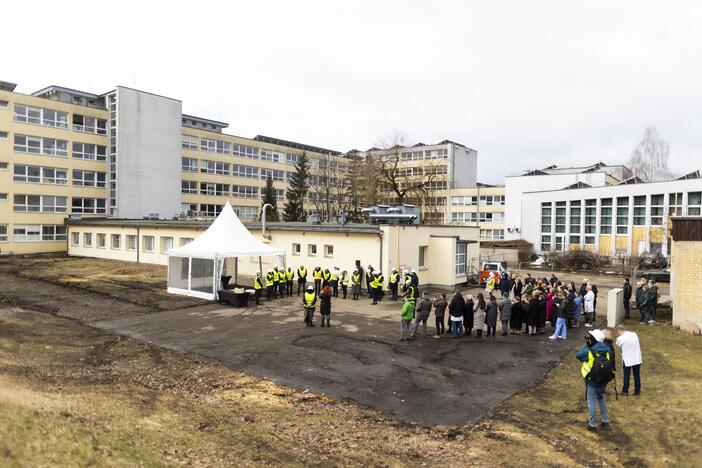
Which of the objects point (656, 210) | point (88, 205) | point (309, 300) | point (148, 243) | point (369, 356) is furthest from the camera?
point (88, 205)

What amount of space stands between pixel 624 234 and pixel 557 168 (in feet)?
79.3

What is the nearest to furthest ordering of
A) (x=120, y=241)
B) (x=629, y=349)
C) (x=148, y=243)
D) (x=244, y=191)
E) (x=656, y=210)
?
(x=629, y=349) < (x=148, y=243) < (x=120, y=241) < (x=656, y=210) < (x=244, y=191)

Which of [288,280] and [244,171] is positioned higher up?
[244,171]

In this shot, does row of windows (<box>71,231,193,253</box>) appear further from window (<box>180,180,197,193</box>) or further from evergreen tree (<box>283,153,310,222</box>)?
evergreen tree (<box>283,153,310,222</box>)

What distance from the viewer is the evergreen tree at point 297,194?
59.6 meters

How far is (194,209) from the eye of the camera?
5656cm

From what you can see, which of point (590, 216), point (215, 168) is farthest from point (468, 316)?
point (215, 168)

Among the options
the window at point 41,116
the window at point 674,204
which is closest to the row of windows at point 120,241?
the window at point 41,116

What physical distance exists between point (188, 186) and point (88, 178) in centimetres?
1170

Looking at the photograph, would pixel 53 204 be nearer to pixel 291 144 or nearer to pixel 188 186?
pixel 188 186

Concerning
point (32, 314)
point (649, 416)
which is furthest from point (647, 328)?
point (32, 314)

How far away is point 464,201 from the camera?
69688 mm

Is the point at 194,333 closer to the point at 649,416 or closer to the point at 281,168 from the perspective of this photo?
the point at 649,416

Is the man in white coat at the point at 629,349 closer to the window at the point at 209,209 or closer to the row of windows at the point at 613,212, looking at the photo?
the row of windows at the point at 613,212
